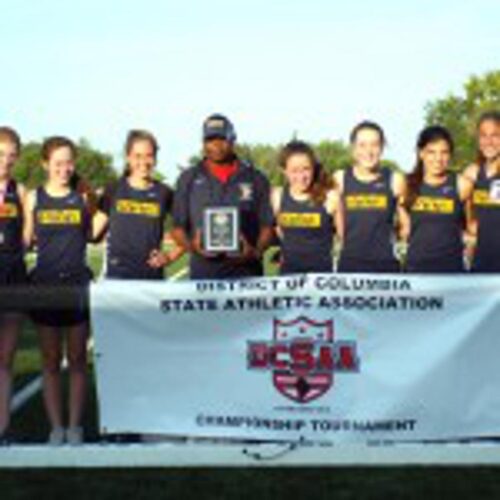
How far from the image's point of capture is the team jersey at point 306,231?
5.76 m

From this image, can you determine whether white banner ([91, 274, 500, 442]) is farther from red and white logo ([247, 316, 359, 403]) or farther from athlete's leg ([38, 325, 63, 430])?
athlete's leg ([38, 325, 63, 430])

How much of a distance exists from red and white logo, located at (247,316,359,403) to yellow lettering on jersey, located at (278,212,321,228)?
4.17 feet

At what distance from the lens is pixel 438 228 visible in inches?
224

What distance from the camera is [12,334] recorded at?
5434mm

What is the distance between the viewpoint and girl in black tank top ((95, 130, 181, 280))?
5.73 m

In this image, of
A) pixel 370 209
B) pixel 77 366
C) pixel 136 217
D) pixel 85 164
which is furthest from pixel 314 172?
pixel 85 164

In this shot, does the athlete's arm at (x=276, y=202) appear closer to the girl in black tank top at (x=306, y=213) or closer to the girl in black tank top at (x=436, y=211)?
the girl in black tank top at (x=306, y=213)

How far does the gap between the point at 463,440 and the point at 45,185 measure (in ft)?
8.81

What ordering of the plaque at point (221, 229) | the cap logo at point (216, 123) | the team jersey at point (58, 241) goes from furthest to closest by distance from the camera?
the cap logo at point (216, 123) → the team jersey at point (58, 241) → the plaque at point (221, 229)

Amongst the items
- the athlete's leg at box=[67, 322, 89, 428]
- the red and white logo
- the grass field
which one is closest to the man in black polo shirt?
the athlete's leg at box=[67, 322, 89, 428]

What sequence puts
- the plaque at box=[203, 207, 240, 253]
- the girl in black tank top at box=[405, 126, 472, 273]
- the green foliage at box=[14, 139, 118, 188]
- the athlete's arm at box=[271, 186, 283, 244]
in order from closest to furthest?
the plaque at box=[203, 207, 240, 253] → the girl in black tank top at box=[405, 126, 472, 273] → the athlete's arm at box=[271, 186, 283, 244] → the green foliage at box=[14, 139, 118, 188]

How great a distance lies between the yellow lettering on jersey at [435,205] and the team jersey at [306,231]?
53 centimetres

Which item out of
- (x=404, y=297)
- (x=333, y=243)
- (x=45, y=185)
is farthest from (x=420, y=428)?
(x=45, y=185)

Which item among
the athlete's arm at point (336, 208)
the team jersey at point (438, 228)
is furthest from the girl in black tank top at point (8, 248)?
the team jersey at point (438, 228)
